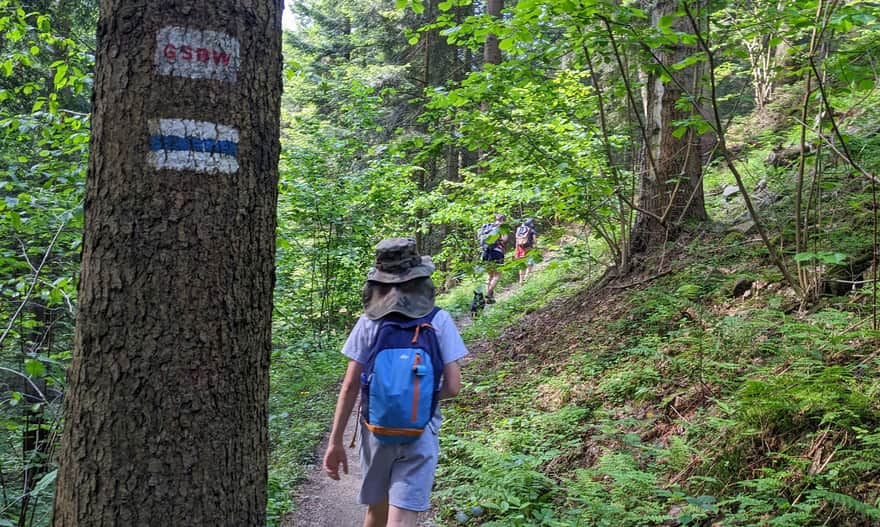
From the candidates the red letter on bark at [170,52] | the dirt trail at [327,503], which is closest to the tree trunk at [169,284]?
the red letter on bark at [170,52]

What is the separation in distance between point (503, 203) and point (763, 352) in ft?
20.3

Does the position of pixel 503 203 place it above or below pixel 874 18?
below

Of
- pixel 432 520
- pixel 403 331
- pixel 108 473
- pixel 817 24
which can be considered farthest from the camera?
pixel 432 520

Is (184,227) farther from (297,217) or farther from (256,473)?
(297,217)

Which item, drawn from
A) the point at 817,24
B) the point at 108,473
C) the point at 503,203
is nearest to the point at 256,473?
the point at 108,473

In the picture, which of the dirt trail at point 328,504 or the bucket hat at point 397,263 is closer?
the bucket hat at point 397,263

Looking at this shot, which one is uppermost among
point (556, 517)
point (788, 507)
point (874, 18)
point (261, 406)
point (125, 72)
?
point (874, 18)

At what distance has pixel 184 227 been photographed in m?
1.86

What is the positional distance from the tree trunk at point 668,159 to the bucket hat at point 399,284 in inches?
206

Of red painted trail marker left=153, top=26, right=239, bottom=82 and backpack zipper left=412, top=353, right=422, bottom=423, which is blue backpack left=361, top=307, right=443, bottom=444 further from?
red painted trail marker left=153, top=26, right=239, bottom=82

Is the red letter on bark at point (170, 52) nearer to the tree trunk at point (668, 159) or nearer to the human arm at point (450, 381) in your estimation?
the human arm at point (450, 381)

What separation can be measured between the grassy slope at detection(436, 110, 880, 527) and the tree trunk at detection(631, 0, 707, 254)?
1.49 ft

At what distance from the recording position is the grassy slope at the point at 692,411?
337cm

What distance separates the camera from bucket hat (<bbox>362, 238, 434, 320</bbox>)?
3191mm
